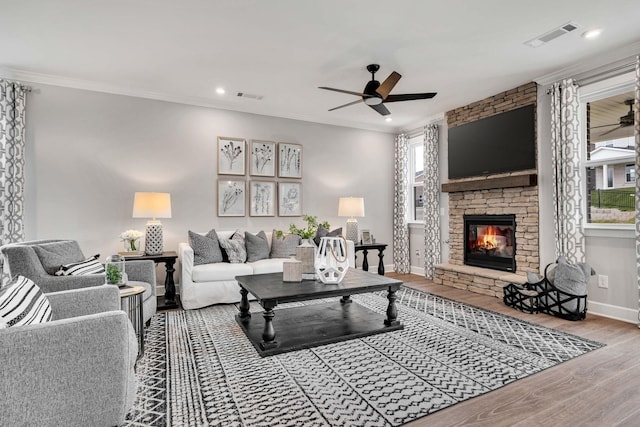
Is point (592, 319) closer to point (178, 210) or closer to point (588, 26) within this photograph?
point (588, 26)

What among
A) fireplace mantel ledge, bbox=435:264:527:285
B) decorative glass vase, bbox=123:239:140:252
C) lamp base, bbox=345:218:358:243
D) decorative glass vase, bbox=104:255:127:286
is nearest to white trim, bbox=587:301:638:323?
fireplace mantel ledge, bbox=435:264:527:285

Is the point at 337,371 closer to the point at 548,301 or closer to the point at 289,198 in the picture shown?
the point at 548,301

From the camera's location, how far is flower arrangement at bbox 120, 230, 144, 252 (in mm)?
4117

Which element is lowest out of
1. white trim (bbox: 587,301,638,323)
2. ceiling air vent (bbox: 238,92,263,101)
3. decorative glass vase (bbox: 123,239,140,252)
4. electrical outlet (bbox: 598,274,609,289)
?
white trim (bbox: 587,301,638,323)

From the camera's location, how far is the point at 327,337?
285cm

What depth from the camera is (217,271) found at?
13.2 feet

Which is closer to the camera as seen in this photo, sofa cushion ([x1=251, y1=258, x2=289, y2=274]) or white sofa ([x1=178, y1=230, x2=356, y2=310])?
white sofa ([x1=178, y1=230, x2=356, y2=310])

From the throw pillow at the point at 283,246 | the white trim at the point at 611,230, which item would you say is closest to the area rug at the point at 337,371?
the white trim at the point at 611,230

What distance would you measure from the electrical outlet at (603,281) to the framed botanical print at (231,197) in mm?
4504

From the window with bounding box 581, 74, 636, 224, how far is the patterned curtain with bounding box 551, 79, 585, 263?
0.42 ft

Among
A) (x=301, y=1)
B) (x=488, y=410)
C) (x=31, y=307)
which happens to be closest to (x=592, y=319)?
(x=488, y=410)

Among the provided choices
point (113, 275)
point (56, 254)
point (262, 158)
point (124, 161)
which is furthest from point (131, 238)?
point (262, 158)

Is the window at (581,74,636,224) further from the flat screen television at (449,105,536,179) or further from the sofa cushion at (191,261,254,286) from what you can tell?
the sofa cushion at (191,261,254,286)

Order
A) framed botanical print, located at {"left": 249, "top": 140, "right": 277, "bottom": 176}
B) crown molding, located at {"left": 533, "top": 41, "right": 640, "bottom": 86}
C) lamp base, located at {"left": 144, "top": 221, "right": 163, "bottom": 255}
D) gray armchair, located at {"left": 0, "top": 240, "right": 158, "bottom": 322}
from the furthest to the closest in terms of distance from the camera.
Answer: framed botanical print, located at {"left": 249, "top": 140, "right": 277, "bottom": 176}, lamp base, located at {"left": 144, "top": 221, "right": 163, "bottom": 255}, crown molding, located at {"left": 533, "top": 41, "right": 640, "bottom": 86}, gray armchair, located at {"left": 0, "top": 240, "right": 158, "bottom": 322}
